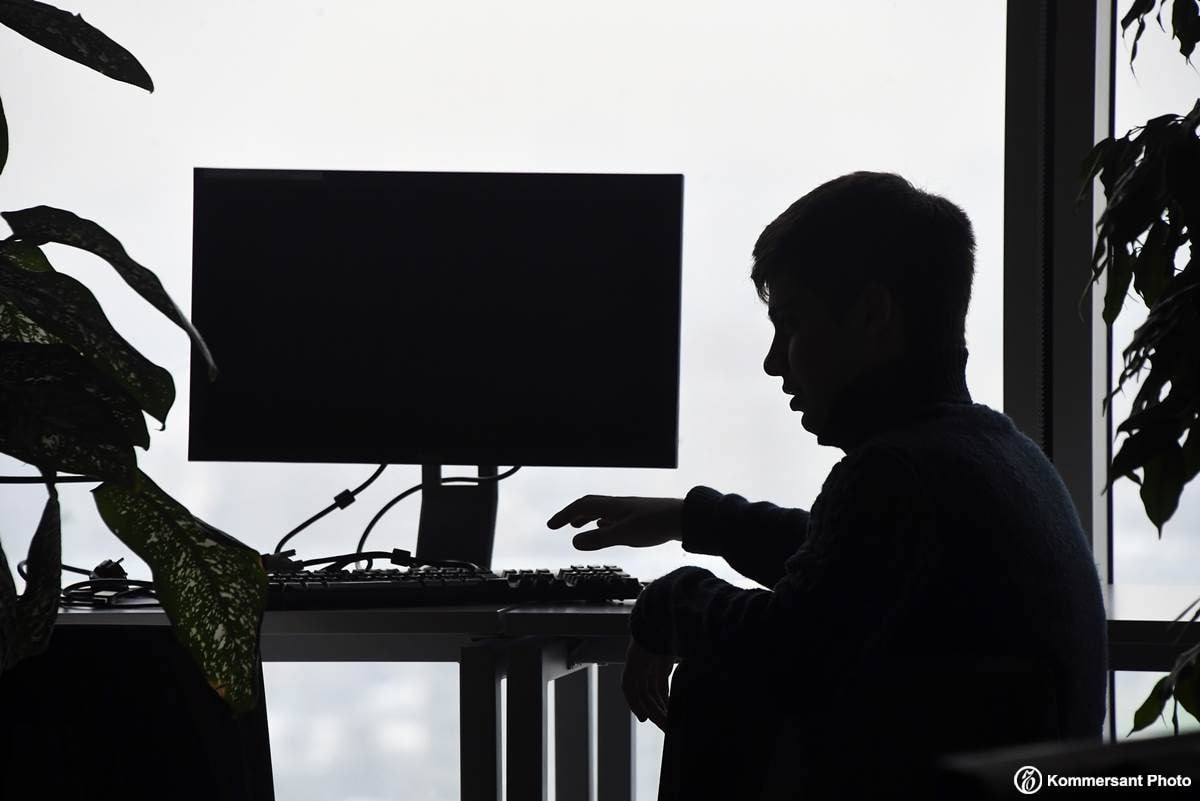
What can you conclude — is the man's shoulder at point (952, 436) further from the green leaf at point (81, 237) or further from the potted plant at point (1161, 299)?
the green leaf at point (81, 237)

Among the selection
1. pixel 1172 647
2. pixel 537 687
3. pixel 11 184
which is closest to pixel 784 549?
pixel 537 687

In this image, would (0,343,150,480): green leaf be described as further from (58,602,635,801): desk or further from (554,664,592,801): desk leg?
(554,664,592,801): desk leg

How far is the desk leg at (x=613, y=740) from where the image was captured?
5.42 feet

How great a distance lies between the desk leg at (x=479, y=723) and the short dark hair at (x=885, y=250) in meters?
0.53

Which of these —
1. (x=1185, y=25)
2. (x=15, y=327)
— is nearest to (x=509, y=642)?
(x=15, y=327)

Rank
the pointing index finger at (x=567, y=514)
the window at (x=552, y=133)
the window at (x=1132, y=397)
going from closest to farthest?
the pointing index finger at (x=567, y=514), the window at (x=1132, y=397), the window at (x=552, y=133)

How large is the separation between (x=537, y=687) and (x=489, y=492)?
448mm

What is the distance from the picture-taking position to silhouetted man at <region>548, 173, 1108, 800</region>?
79 cm

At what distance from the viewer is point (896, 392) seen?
3.67 feet

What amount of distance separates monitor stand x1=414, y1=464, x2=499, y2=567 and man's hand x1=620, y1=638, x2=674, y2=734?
18.6 inches

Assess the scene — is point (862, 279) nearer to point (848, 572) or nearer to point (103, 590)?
point (848, 572)

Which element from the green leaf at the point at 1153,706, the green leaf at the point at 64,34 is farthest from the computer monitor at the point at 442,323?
the green leaf at the point at 64,34

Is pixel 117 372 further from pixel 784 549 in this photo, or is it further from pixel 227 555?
pixel 784 549

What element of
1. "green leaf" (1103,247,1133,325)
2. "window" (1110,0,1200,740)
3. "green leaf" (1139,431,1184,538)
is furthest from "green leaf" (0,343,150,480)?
"window" (1110,0,1200,740)
